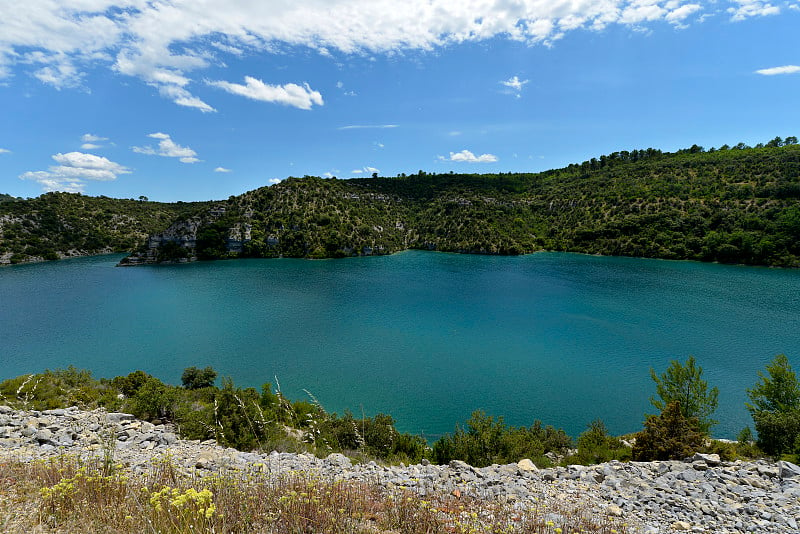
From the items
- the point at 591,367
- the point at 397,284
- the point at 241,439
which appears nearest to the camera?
the point at 241,439

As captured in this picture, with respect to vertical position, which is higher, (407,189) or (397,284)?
(407,189)

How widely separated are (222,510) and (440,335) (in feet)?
104

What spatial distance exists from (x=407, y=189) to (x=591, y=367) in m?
143

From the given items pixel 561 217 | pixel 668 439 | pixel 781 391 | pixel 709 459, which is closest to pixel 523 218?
pixel 561 217

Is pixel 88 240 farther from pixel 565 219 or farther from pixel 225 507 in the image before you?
pixel 565 219

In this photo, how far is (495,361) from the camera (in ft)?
94.1

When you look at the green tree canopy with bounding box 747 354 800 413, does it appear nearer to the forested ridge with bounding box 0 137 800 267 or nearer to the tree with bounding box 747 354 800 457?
the tree with bounding box 747 354 800 457

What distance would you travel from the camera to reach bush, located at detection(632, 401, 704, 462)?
12.0m

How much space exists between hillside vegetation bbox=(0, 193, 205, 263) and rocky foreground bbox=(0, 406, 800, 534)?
375ft

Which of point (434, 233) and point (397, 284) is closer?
point (397, 284)

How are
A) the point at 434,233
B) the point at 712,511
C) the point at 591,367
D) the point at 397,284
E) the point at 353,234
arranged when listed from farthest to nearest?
1. the point at 434,233
2. the point at 353,234
3. the point at 397,284
4. the point at 591,367
5. the point at 712,511

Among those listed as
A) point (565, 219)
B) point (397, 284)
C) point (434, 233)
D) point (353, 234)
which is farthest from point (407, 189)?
point (397, 284)

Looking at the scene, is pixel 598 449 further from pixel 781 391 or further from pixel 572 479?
pixel 781 391

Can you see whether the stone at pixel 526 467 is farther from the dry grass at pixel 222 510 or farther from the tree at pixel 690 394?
the tree at pixel 690 394
